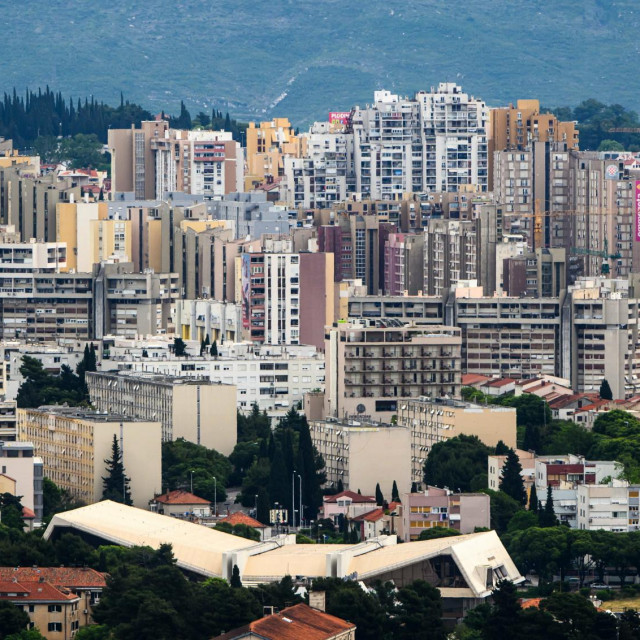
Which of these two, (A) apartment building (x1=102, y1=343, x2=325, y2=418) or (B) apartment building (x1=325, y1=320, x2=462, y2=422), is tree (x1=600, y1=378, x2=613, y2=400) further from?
(A) apartment building (x1=102, y1=343, x2=325, y2=418)

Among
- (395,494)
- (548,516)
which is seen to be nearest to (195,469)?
(395,494)

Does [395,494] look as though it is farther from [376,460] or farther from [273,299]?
[273,299]

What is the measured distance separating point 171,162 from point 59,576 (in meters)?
110

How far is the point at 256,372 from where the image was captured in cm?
12244

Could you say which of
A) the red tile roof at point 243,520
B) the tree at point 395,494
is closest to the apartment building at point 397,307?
the tree at point 395,494

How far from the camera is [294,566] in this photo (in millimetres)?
84125

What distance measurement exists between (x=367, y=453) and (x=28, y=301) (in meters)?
42.9

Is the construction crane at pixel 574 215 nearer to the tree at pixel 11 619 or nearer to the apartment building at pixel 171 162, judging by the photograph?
the apartment building at pixel 171 162

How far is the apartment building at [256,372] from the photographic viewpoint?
12156 centimetres

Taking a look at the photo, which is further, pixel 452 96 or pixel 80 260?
pixel 452 96

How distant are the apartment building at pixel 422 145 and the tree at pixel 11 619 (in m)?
111

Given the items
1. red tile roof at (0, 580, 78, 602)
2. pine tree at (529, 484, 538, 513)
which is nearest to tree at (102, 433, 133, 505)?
pine tree at (529, 484, 538, 513)

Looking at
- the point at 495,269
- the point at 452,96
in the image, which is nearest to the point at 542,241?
the point at 452,96

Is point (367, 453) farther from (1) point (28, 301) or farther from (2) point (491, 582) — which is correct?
(1) point (28, 301)
